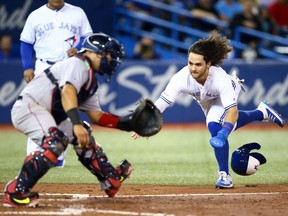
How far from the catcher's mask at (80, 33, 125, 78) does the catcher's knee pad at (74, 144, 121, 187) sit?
31.1 inches

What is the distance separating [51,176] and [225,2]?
10.1 metres

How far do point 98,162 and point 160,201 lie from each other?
737 millimetres

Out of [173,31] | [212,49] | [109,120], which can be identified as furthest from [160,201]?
[173,31]

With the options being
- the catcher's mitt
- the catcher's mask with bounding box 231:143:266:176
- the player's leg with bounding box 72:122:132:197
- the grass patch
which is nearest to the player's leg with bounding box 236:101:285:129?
the catcher's mask with bounding box 231:143:266:176

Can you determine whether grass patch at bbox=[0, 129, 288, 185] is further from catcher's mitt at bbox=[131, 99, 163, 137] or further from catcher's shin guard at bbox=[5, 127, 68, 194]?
catcher's shin guard at bbox=[5, 127, 68, 194]

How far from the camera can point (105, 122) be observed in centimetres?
710

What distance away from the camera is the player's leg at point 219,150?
798 centimetres

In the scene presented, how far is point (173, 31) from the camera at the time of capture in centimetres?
1778

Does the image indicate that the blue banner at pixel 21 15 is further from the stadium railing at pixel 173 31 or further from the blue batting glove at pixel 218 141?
the blue batting glove at pixel 218 141

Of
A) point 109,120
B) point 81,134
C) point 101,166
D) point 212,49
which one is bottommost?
point 101,166

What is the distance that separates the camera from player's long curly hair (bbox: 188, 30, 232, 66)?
26.6ft

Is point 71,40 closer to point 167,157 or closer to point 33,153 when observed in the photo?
point 33,153

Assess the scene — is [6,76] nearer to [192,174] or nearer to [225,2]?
[225,2]

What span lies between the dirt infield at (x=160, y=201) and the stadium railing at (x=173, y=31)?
30.4 ft
